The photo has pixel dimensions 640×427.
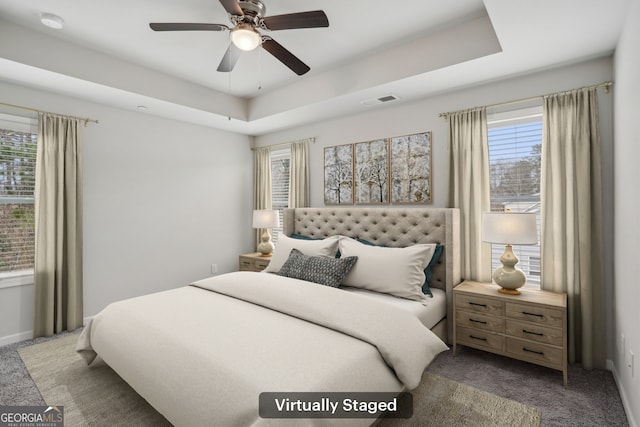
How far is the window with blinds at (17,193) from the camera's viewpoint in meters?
3.00

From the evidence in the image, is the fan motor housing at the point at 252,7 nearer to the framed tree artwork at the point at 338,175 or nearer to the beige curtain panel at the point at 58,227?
the framed tree artwork at the point at 338,175

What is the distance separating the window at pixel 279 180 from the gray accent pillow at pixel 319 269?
175cm

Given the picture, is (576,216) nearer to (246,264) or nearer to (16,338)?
(246,264)

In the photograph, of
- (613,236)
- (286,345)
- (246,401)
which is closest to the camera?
(246,401)

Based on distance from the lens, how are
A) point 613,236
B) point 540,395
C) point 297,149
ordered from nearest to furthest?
point 540,395
point 613,236
point 297,149

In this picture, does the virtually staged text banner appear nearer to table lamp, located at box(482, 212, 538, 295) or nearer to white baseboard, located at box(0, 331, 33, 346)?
table lamp, located at box(482, 212, 538, 295)

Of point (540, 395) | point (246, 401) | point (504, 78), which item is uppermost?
point (504, 78)

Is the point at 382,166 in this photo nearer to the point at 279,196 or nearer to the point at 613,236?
the point at 279,196

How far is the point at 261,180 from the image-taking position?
194 inches

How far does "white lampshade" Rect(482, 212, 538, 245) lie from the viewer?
8.01ft

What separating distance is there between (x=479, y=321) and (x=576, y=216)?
113 cm

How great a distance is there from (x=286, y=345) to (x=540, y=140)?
269 cm

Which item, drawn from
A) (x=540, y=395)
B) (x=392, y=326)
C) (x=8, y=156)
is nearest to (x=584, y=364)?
(x=540, y=395)

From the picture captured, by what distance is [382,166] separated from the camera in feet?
12.1
